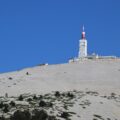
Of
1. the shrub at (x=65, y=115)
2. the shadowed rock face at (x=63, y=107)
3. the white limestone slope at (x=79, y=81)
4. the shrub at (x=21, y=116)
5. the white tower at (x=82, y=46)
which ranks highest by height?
the white tower at (x=82, y=46)

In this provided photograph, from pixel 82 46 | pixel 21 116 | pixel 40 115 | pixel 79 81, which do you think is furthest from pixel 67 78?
pixel 82 46

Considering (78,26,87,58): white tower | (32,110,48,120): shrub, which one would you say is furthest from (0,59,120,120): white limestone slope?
(78,26,87,58): white tower

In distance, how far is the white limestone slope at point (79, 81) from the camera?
6912 centimetres

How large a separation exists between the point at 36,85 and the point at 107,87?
10385 mm

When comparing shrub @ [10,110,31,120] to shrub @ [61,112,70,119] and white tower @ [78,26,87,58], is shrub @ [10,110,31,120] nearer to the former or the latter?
shrub @ [61,112,70,119]

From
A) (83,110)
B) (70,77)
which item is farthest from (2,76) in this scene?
(83,110)

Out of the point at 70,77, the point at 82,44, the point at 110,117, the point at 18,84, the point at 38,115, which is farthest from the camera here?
the point at 82,44

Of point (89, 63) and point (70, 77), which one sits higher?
point (89, 63)

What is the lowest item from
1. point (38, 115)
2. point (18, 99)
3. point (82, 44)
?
point (38, 115)

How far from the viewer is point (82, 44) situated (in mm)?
162750

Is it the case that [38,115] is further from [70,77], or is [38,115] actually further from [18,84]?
[70,77]

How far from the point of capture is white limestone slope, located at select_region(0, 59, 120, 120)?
69125 mm

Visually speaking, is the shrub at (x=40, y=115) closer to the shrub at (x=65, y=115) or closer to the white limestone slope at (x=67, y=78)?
the shrub at (x=65, y=115)

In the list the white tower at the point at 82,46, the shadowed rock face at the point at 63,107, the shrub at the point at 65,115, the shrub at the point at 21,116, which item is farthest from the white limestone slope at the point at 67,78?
the white tower at the point at 82,46
